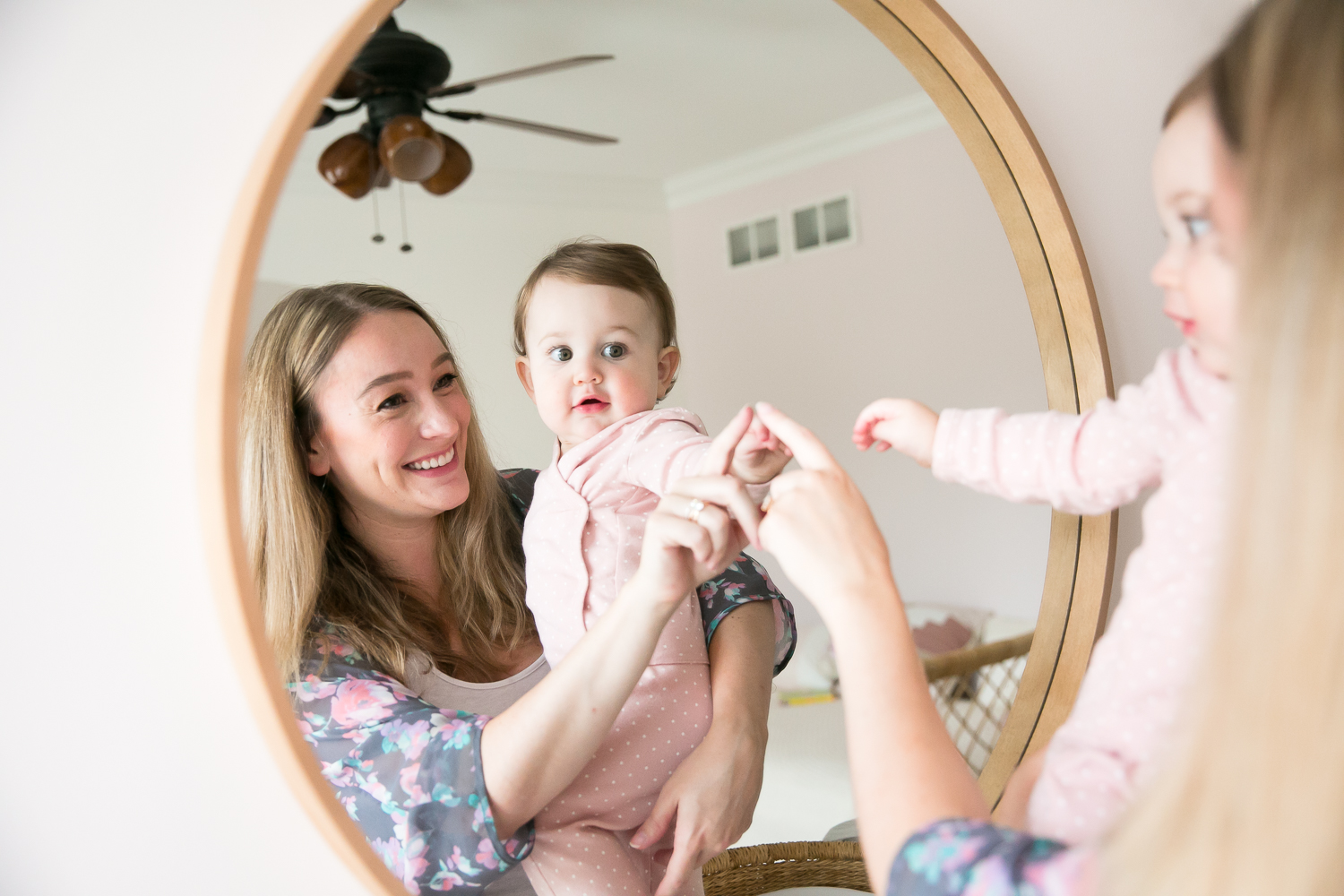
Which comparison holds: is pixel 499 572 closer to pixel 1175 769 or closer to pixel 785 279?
pixel 785 279

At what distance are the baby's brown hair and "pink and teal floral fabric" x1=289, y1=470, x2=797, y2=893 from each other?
0.39 m

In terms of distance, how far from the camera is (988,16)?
42.5 inches

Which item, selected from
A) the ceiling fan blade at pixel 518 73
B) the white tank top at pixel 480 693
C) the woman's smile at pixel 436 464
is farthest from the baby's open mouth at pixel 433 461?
the ceiling fan blade at pixel 518 73

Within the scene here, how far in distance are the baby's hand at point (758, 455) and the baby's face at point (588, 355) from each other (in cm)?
19

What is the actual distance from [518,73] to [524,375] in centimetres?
41

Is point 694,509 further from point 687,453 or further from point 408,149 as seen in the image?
point 408,149

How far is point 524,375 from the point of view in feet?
3.26

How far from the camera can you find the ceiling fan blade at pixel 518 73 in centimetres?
107

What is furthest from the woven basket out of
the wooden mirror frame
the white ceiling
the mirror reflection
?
the white ceiling

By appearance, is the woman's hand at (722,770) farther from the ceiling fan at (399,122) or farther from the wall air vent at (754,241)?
the ceiling fan at (399,122)

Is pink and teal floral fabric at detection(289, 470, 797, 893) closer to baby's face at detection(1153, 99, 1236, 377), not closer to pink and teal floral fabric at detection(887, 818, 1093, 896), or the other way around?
pink and teal floral fabric at detection(887, 818, 1093, 896)

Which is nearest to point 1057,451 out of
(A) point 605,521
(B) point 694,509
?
(B) point 694,509

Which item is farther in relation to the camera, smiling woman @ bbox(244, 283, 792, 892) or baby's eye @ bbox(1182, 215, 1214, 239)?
smiling woman @ bbox(244, 283, 792, 892)

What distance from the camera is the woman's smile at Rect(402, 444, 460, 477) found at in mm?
973
